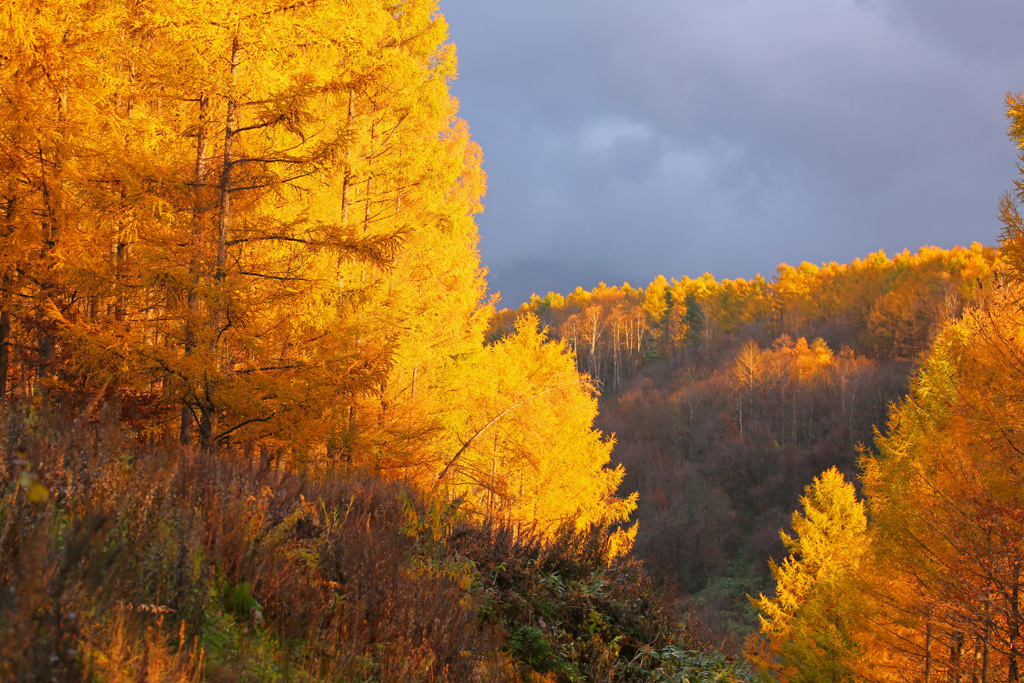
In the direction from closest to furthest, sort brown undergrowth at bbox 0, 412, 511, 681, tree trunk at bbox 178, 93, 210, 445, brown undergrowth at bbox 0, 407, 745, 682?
brown undergrowth at bbox 0, 412, 511, 681, brown undergrowth at bbox 0, 407, 745, 682, tree trunk at bbox 178, 93, 210, 445

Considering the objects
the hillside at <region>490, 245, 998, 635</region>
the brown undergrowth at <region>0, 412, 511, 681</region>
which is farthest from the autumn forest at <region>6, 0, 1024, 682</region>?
the hillside at <region>490, 245, 998, 635</region>

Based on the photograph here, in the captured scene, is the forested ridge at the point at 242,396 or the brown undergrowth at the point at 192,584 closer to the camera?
the brown undergrowth at the point at 192,584

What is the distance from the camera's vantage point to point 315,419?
293 inches

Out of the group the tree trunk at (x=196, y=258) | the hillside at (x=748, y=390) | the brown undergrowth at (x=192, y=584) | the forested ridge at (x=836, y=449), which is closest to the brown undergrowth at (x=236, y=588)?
the brown undergrowth at (x=192, y=584)

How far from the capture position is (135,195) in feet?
21.9

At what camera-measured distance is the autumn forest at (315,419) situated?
305 cm

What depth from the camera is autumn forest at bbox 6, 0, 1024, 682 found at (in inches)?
120

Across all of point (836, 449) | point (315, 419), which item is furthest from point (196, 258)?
point (836, 449)

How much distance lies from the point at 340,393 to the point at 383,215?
594 centimetres

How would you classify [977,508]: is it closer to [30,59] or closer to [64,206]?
[64,206]

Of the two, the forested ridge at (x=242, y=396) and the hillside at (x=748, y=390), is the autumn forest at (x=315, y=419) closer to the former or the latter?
the forested ridge at (x=242, y=396)

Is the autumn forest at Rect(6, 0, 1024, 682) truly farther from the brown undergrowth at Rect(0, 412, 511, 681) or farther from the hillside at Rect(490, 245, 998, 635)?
the hillside at Rect(490, 245, 998, 635)

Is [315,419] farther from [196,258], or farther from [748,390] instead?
[748,390]

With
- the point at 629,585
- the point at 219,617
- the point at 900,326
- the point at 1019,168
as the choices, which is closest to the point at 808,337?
the point at 900,326
